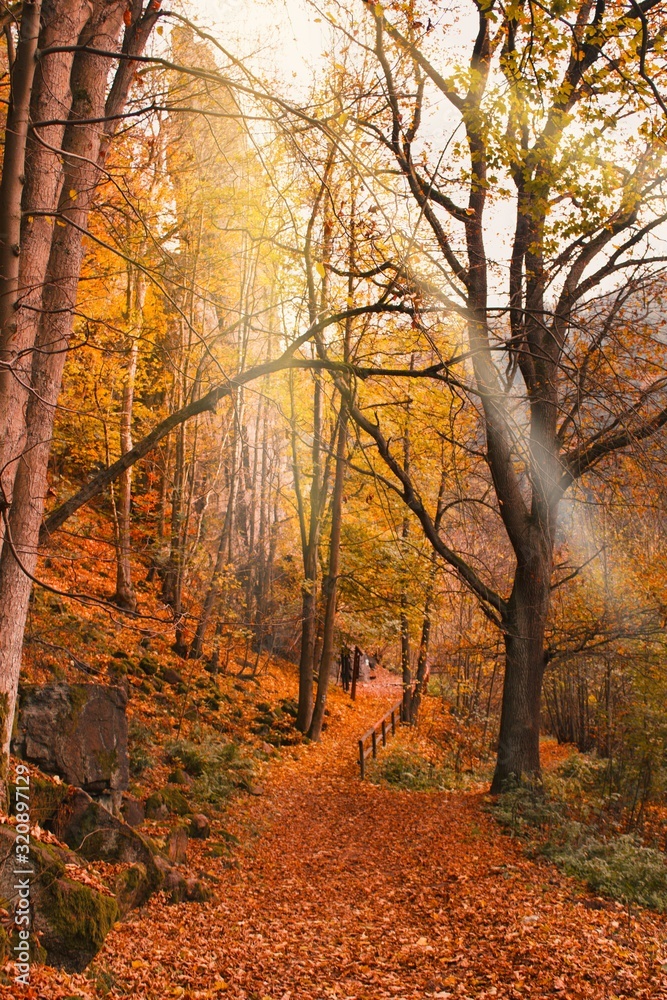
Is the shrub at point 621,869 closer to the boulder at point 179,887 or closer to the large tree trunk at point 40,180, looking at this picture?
the boulder at point 179,887

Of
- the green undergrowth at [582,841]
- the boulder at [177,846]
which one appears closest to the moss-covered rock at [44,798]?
the boulder at [177,846]

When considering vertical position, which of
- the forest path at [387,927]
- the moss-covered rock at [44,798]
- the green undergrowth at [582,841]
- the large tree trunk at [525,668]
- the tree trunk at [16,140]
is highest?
the tree trunk at [16,140]

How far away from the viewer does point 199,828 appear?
8117 millimetres

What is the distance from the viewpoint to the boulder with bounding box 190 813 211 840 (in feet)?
26.5

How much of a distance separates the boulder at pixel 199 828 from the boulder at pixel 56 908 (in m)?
3.49

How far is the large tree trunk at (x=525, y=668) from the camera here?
9484mm

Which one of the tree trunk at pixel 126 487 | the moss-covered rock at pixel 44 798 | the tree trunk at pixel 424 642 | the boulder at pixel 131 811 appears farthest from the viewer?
the tree trunk at pixel 424 642

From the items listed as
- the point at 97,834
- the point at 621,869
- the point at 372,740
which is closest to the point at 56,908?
the point at 97,834

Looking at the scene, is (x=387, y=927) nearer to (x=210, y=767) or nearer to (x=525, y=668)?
(x=525, y=668)

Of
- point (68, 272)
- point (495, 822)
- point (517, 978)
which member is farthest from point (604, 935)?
point (68, 272)

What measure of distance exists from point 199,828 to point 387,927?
276 cm

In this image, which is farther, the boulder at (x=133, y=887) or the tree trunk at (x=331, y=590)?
the tree trunk at (x=331, y=590)

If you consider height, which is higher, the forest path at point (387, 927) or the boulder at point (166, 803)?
the boulder at point (166, 803)

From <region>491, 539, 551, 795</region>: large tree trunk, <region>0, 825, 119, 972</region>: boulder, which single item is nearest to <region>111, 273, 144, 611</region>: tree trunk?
<region>491, 539, 551, 795</region>: large tree trunk
